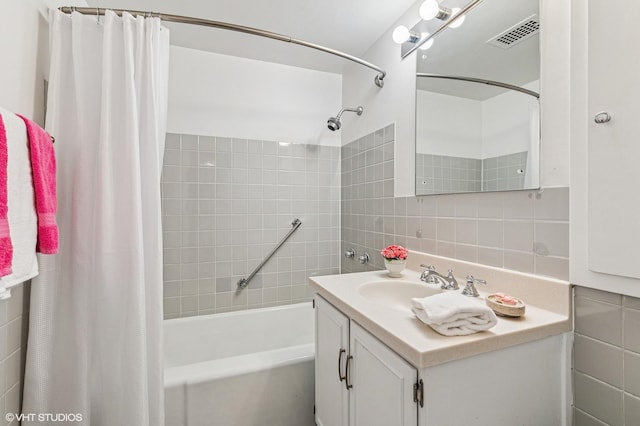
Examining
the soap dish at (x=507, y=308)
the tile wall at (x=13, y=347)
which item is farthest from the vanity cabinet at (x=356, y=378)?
the tile wall at (x=13, y=347)

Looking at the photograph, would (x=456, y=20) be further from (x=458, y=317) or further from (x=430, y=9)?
(x=458, y=317)

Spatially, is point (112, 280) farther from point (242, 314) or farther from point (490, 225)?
point (490, 225)

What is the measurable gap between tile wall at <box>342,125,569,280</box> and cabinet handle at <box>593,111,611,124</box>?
216 millimetres

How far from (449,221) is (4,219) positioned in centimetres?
158

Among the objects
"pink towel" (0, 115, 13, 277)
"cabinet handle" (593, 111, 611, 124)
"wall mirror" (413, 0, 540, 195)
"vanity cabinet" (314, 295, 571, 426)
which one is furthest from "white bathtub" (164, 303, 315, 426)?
"cabinet handle" (593, 111, 611, 124)

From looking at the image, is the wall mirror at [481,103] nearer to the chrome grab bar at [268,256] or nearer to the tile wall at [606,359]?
the tile wall at [606,359]

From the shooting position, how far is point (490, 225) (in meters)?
1.12

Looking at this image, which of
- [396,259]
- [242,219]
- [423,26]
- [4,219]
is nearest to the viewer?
[4,219]

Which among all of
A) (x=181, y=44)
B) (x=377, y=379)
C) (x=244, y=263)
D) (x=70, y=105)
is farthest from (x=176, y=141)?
(x=377, y=379)

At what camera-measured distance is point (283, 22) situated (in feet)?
5.56

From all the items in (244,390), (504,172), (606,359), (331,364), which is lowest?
(244,390)

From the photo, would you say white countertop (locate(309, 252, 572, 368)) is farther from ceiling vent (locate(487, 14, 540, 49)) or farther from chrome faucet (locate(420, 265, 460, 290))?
ceiling vent (locate(487, 14, 540, 49))

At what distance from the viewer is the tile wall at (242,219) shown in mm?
1944

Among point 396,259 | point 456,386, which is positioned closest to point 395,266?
point 396,259
